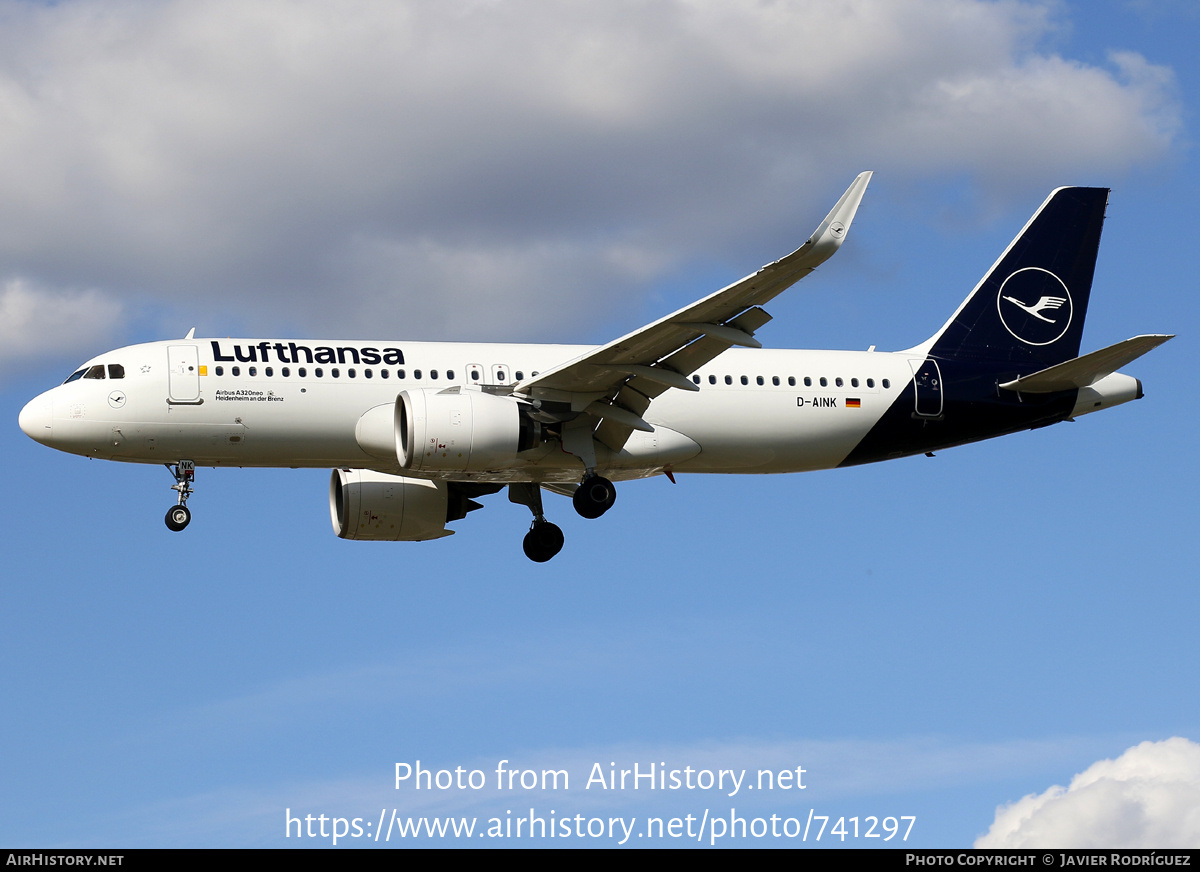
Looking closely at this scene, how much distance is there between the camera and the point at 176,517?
34.4 m

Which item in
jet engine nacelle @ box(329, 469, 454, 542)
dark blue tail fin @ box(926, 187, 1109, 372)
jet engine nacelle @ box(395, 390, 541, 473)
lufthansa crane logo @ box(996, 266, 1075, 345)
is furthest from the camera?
lufthansa crane logo @ box(996, 266, 1075, 345)

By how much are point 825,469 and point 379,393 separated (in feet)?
35.5

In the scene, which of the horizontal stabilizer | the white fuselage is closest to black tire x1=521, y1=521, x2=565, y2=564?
the white fuselage

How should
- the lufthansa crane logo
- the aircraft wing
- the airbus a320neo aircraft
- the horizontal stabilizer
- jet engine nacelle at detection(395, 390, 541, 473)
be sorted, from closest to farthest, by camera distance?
the aircraft wing, jet engine nacelle at detection(395, 390, 541, 473), the airbus a320neo aircraft, the horizontal stabilizer, the lufthansa crane logo

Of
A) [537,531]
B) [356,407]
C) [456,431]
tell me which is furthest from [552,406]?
[537,531]

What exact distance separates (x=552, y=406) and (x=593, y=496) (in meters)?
2.38

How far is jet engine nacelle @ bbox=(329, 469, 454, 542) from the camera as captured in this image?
3906 centimetres

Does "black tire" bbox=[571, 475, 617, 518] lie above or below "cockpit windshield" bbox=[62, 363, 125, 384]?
below

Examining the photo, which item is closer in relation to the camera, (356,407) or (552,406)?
(356,407)

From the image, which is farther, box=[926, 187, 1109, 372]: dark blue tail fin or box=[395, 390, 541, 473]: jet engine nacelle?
box=[926, 187, 1109, 372]: dark blue tail fin

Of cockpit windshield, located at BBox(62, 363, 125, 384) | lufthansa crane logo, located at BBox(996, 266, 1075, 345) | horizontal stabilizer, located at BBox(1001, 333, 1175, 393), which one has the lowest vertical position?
horizontal stabilizer, located at BBox(1001, 333, 1175, 393)

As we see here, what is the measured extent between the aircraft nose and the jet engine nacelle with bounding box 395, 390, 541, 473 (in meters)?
7.33

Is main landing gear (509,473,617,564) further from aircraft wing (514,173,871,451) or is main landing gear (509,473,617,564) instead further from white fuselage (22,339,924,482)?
aircraft wing (514,173,871,451)

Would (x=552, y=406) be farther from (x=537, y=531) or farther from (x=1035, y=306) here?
(x=1035, y=306)
